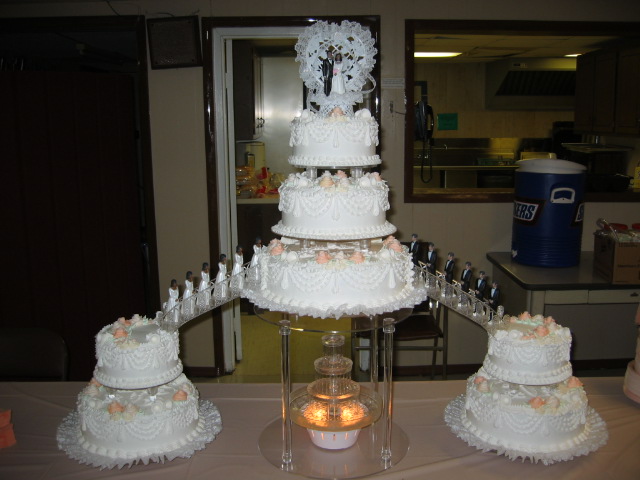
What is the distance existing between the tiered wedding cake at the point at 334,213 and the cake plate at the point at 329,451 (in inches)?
2.5

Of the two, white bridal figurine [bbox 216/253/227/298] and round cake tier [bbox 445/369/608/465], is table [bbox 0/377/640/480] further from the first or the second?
white bridal figurine [bbox 216/253/227/298]

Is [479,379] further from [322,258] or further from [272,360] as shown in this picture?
[272,360]

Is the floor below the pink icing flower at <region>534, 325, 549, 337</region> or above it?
below

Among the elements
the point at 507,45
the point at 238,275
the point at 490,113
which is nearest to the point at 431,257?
the point at 238,275

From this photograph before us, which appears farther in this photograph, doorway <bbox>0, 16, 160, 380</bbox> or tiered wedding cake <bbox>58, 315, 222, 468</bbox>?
doorway <bbox>0, 16, 160, 380</bbox>

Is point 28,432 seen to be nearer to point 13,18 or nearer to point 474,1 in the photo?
point 13,18

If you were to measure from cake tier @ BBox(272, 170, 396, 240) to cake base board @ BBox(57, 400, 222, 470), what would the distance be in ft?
2.35

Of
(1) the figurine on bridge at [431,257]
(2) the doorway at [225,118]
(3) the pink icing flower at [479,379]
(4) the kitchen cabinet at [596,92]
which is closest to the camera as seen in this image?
(3) the pink icing flower at [479,379]

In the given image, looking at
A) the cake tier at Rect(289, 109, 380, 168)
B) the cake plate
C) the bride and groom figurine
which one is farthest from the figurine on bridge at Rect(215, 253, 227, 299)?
the bride and groom figurine

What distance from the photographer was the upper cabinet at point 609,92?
164 inches

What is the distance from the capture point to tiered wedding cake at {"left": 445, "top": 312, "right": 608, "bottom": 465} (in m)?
1.93

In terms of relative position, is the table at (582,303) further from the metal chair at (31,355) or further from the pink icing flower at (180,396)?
the metal chair at (31,355)

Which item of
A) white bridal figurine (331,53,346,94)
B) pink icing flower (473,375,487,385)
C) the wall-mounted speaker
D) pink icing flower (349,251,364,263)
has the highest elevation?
the wall-mounted speaker

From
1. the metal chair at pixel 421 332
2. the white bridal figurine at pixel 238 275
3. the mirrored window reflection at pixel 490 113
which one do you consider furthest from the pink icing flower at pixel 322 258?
the mirrored window reflection at pixel 490 113
